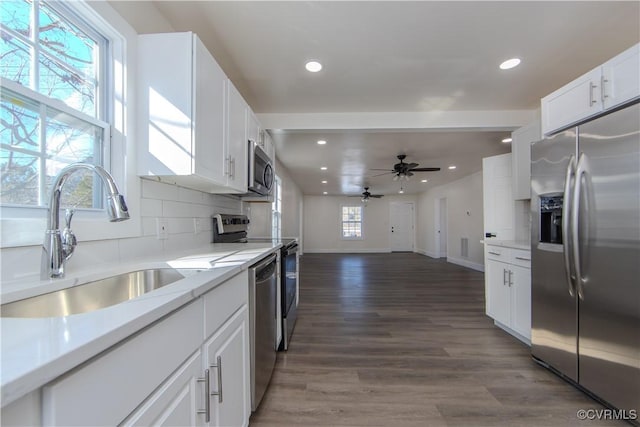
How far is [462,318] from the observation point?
311 cm

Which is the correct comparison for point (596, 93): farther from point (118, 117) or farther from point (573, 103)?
point (118, 117)

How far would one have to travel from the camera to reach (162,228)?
1.65m

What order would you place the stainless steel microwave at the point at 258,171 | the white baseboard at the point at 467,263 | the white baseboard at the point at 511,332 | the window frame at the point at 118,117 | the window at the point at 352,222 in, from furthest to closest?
the window at the point at 352,222 → the white baseboard at the point at 467,263 → the white baseboard at the point at 511,332 → the stainless steel microwave at the point at 258,171 → the window frame at the point at 118,117

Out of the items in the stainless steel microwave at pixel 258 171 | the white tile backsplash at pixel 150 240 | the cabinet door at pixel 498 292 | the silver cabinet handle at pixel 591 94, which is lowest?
the cabinet door at pixel 498 292

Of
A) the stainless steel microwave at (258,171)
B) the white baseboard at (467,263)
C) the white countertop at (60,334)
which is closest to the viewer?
the white countertop at (60,334)

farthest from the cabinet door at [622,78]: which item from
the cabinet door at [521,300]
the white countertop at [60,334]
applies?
the white countertop at [60,334]

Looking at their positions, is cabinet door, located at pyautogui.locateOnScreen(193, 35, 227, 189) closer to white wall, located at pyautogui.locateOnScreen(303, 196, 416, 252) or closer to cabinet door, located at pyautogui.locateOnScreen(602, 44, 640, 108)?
cabinet door, located at pyautogui.locateOnScreen(602, 44, 640, 108)

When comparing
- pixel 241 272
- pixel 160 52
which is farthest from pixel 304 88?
pixel 241 272

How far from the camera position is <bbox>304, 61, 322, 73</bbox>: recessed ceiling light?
7.23 ft

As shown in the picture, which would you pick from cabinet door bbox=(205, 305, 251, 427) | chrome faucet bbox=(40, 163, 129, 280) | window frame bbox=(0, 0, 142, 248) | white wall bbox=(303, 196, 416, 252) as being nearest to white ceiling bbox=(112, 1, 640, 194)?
window frame bbox=(0, 0, 142, 248)

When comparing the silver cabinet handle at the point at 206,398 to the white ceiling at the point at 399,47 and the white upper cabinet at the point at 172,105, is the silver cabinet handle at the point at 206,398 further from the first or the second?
the white ceiling at the point at 399,47

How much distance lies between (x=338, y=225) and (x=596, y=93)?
9256mm

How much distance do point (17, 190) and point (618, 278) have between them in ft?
9.13

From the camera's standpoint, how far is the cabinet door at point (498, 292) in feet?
8.75
